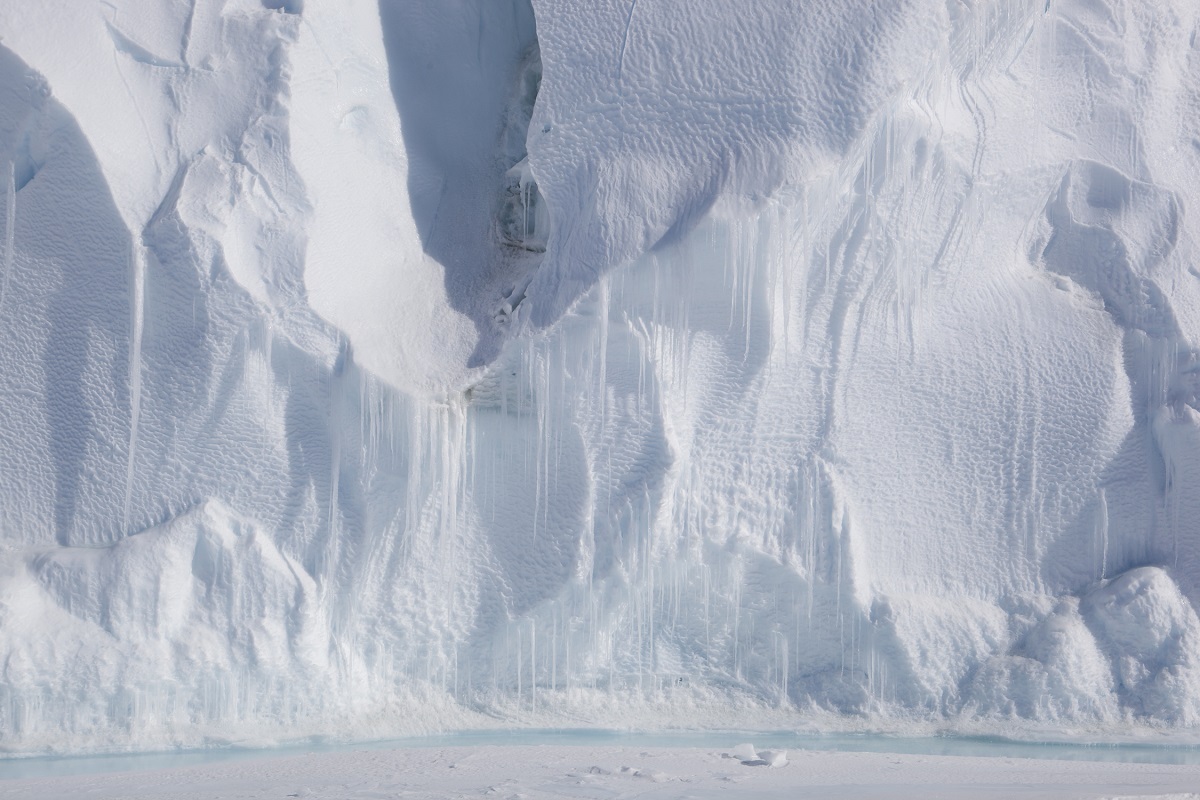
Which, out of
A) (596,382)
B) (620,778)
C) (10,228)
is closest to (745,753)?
(620,778)

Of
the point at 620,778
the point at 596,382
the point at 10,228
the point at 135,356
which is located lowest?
the point at 620,778

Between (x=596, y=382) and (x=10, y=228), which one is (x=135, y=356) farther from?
(x=596, y=382)

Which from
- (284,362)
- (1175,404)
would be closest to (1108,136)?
(1175,404)

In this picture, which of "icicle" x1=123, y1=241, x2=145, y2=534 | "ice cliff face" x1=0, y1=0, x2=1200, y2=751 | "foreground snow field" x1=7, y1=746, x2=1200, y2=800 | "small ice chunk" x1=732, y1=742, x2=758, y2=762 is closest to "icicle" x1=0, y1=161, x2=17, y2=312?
"ice cliff face" x1=0, y1=0, x2=1200, y2=751

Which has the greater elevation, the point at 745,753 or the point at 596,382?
the point at 596,382

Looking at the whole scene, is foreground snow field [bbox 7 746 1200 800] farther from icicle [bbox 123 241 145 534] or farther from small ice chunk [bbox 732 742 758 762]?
icicle [bbox 123 241 145 534]

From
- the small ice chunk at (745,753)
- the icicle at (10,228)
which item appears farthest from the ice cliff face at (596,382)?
the small ice chunk at (745,753)
